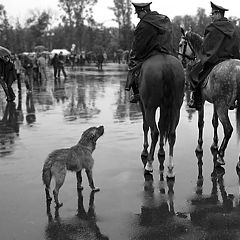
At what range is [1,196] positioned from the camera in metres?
6.58

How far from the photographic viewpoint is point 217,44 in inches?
322

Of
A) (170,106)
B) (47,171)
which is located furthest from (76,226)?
(170,106)

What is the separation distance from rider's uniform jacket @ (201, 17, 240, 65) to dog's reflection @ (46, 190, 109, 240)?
3712 millimetres

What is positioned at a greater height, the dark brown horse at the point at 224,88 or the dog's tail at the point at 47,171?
the dark brown horse at the point at 224,88

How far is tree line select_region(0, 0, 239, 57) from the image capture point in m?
70.1

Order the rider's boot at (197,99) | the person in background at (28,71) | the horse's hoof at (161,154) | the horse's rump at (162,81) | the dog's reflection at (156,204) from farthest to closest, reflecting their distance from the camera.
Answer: the person in background at (28,71) < the rider's boot at (197,99) < the horse's hoof at (161,154) < the horse's rump at (162,81) < the dog's reflection at (156,204)

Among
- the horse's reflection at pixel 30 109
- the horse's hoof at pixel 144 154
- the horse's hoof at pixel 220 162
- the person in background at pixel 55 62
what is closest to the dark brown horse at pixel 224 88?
the horse's hoof at pixel 220 162

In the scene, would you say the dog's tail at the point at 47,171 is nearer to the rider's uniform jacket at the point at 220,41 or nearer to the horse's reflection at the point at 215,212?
the horse's reflection at the point at 215,212

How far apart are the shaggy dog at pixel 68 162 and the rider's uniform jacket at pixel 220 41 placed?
2.68m

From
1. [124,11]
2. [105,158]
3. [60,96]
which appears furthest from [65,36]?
[105,158]

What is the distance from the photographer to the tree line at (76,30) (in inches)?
2758

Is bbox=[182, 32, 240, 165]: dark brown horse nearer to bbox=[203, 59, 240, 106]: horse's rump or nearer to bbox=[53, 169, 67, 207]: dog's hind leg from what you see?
bbox=[203, 59, 240, 106]: horse's rump

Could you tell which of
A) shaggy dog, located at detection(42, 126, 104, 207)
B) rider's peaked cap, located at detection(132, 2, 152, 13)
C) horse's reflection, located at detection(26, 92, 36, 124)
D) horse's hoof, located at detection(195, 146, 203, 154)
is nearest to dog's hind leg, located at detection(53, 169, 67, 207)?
shaggy dog, located at detection(42, 126, 104, 207)

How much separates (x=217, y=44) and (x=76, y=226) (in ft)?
14.3
